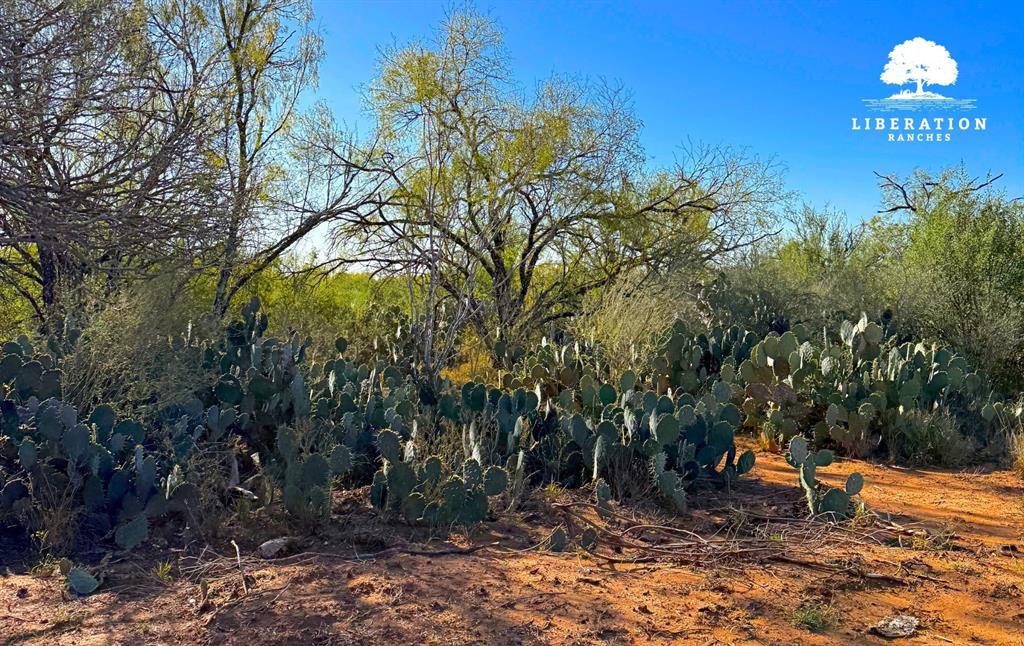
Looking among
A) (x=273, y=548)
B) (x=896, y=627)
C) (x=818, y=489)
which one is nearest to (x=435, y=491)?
(x=273, y=548)

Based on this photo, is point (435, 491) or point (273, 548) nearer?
point (273, 548)

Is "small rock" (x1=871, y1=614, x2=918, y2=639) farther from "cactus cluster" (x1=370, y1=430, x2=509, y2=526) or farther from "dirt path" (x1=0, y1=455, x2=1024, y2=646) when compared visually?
"cactus cluster" (x1=370, y1=430, x2=509, y2=526)

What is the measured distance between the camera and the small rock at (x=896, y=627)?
10.9 ft

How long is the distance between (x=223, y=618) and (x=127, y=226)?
15.2ft

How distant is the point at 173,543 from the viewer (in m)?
4.29

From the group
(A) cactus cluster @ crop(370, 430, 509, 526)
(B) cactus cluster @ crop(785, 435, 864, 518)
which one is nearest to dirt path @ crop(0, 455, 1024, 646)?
(A) cactus cluster @ crop(370, 430, 509, 526)

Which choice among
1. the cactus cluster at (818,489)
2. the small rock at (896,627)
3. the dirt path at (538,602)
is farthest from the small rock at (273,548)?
the cactus cluster at (818,489)

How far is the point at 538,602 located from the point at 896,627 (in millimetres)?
1472

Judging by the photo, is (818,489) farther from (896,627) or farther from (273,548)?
(273,548)

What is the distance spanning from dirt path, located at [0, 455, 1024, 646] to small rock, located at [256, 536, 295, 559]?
0.45ft

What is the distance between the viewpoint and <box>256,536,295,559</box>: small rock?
13.3 feet

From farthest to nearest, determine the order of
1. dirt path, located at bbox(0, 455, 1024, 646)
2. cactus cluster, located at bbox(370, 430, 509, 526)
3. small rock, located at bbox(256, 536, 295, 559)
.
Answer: cactus cluster, located at bbox(370, 430, 509, 526)
small rock, located at bbox(256, 536, 295, 559)
dirt path, located at bbox(0, 455, 1024, 646)

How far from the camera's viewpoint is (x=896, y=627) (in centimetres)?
338

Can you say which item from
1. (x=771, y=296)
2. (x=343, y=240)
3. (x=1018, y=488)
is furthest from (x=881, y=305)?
(x=343, y=240)
